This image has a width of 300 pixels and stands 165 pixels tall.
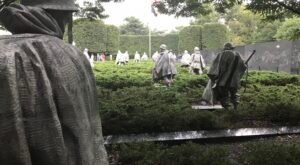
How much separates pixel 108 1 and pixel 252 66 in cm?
2478

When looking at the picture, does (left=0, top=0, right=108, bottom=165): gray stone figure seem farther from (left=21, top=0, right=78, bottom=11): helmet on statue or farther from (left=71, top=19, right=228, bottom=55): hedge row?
(left=71, top=19, right=228, bottom=55): hedge row

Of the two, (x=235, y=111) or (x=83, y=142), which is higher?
(x=83, y=142)

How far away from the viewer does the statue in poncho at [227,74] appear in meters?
12.1

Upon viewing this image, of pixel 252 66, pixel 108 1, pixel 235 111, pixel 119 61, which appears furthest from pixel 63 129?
pixel 119 61

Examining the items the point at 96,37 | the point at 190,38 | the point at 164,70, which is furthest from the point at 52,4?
the point at 190,38

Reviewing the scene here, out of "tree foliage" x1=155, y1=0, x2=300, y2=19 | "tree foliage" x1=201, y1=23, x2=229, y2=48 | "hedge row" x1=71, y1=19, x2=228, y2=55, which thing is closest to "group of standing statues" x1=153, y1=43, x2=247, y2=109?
"tree foliage" x1=155, y1=0, x2=300, y2=19

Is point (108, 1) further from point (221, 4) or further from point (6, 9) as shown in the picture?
point (6, 9)

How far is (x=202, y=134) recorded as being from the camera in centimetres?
936

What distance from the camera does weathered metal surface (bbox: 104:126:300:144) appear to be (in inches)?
349

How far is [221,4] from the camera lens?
12.2 meters

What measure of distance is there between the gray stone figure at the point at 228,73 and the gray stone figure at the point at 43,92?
10260mm

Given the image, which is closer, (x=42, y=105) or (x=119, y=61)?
(x=42, y=105)

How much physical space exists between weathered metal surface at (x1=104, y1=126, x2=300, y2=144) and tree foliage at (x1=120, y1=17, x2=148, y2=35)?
3301 inches

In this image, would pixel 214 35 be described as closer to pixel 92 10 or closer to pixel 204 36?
pixel 204 36
